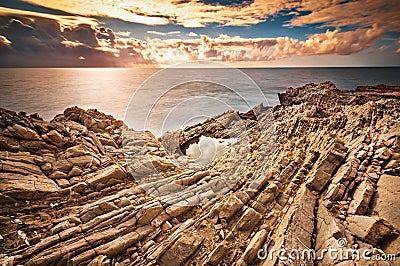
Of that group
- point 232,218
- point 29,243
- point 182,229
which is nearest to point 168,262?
point 182,229

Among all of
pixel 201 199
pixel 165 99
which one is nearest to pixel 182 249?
pixel 201 199

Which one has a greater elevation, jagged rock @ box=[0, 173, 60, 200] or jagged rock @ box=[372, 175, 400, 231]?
jagged rock @ box=[372, 175, 400, 231]

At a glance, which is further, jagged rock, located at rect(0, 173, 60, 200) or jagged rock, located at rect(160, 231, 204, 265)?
jagged rock, located at rect(0, 173, 60, 200)

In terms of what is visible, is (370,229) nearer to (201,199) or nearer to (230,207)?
(230,207)

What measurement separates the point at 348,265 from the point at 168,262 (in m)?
7.24

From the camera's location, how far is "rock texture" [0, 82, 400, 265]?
8.79m

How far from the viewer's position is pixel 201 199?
1266 cm

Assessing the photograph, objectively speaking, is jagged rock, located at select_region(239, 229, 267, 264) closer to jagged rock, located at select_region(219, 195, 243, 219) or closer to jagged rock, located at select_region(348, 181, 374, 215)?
jagged rock, located at select_region(219, 195, 243, 219)

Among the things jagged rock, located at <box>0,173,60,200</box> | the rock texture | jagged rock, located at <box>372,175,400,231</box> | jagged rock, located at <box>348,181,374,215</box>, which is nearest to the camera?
jagged rock, located at <box>372,175,400,231</box>

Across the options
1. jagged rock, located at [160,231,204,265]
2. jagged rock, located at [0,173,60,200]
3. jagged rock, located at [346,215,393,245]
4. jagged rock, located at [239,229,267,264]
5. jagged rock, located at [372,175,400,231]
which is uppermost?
jagged rock, located at [372,175,400,231]

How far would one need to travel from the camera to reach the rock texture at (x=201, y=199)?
8.79 m

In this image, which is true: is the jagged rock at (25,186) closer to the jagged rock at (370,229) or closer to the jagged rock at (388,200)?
the jagged rock at (370,229)

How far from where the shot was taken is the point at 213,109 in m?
35.2

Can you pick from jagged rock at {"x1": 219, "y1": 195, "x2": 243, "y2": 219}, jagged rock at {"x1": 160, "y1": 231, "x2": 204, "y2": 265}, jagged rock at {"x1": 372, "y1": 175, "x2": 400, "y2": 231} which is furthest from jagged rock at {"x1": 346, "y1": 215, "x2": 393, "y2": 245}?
jagged rock at {"x1": 160, "y1": 231, "x2": 204, "y2": 265}
